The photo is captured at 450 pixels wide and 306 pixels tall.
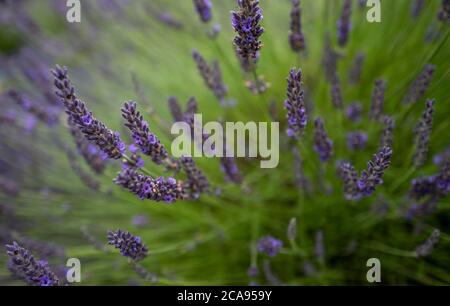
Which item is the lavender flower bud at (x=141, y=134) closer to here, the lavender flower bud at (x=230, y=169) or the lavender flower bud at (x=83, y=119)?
the lavender flower bud at (x=83, y=119)

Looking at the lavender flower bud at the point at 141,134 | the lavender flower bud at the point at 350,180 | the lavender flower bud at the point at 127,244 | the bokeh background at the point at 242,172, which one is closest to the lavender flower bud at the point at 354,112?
the bokeh background at the point at 242,172

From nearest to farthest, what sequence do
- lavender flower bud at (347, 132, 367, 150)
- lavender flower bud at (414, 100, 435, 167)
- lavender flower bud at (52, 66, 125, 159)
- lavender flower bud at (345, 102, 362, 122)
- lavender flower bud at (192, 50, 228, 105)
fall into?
1. lavender flower bud at (52, 66, 125, 159)
2. lavender flower bud at (414, 100, 435, 167)
3. lavender flower bud at (192, 50, 228, 105)
4. lavender flower bud at (347, 132, 367, 150)
5. lavender flower bud at (345, 102, 362, 122)

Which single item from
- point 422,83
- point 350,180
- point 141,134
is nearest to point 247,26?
point 141,134

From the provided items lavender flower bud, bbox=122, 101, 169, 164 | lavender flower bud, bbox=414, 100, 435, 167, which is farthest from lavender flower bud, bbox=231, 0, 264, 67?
lavender flower bud, bbox=414, 100, 435, 167

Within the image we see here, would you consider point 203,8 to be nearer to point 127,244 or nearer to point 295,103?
point 295,103

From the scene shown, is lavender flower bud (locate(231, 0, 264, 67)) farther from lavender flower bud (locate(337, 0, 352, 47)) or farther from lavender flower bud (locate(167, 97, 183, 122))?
lavender flower bud (locate(337, 0, 352, 47))

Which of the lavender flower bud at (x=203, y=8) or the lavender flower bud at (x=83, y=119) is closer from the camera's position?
the lavender flower bud at (x=83, y=119)

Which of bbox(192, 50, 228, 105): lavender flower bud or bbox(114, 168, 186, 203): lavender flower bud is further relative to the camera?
bbox(192, 50, 228, 105): lavender flower bud
